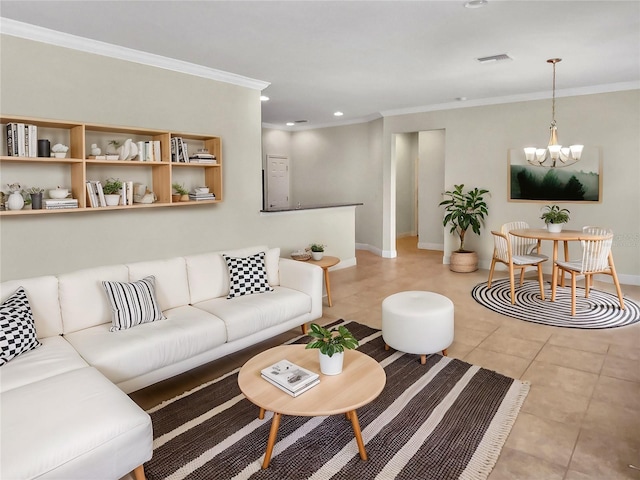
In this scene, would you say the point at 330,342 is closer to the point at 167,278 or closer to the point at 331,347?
the point at 331,347

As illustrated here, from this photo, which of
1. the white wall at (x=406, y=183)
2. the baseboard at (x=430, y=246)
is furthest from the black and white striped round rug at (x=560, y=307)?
the white wall at (x=406, y=183)

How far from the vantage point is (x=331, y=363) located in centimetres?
234

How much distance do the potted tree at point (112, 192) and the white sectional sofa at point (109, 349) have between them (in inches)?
23.1

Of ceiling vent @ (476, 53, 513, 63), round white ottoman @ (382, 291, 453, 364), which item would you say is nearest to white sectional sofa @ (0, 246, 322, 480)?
round white ottoman @ (382, 291, 453, 364)

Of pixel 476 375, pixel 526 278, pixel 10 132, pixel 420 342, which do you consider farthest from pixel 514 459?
pixel 526 278

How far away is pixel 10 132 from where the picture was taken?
3.02 m

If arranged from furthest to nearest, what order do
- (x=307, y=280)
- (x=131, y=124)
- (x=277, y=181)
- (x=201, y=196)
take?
(x=277, y=181)
(x=201, y=196)
(x=307, y=280)
(x=131, y=124)

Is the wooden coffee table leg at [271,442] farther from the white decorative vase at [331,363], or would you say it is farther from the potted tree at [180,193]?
the potted tree at [180,193]

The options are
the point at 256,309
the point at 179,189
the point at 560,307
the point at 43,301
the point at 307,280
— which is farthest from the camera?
the point at 560,307

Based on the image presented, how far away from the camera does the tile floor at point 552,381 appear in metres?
2.18

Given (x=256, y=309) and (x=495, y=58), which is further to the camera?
(x=495, y=58)

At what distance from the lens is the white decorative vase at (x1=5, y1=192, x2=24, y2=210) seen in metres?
3.03

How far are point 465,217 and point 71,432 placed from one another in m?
5.84

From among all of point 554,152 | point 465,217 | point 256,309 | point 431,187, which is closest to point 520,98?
point 554,152
